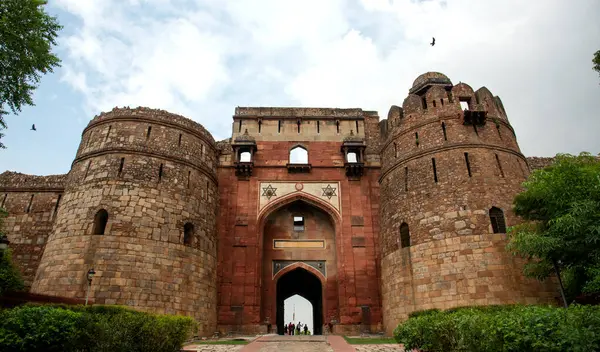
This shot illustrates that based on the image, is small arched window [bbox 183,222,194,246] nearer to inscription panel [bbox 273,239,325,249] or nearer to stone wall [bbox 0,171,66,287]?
inscription panel [bbox 273,239,325,249]

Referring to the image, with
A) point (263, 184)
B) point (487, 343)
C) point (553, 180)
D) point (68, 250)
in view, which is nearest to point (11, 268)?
point (68, 250)

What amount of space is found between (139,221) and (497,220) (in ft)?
46.5

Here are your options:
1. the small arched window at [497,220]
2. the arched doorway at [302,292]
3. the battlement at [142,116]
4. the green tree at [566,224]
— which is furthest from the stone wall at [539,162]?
the battlement at [142,116]

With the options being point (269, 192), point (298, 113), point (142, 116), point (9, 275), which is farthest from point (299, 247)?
point (9, 275)

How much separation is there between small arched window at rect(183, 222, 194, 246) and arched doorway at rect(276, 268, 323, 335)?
740cm

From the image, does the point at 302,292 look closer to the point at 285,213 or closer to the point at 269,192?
the point at 285,213

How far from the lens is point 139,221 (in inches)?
623

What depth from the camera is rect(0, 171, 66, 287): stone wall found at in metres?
19.0

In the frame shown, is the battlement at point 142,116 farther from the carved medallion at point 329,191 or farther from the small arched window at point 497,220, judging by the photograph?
the small arched window at point 497,220

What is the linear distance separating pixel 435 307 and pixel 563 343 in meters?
10.6

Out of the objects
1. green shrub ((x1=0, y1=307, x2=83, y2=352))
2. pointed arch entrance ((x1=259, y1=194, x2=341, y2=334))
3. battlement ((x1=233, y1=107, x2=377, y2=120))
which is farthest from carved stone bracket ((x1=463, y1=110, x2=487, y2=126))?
green shrub ((x1=0, y1=307, x2=83, y2=352))

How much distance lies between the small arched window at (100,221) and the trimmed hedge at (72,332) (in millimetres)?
7939

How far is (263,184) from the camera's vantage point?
21797 mm

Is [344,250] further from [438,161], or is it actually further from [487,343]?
[487,343]
